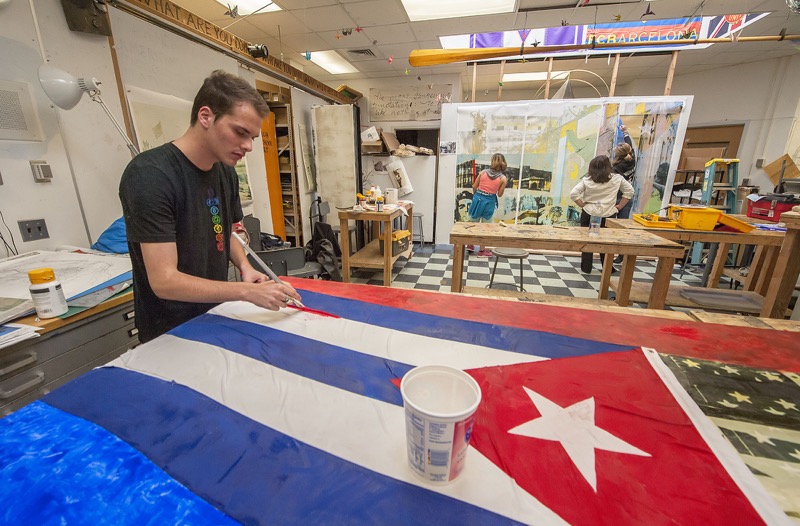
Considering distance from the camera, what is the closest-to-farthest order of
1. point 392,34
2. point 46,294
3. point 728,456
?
point 728,456 → point 46,294 → point 392,34

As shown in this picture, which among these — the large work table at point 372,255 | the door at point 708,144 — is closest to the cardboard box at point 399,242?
the large work table at point 372,255

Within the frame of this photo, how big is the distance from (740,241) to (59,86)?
14.7ft

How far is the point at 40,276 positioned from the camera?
122 cm

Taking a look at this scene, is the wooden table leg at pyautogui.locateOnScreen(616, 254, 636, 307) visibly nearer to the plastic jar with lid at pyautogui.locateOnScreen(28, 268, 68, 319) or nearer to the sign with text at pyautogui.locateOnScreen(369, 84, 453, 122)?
the plastic jar with lid at pyautogui.locateOnScreen(28, 268, 68, 319)

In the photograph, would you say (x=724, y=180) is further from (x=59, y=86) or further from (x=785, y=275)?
(x=59, y=86)

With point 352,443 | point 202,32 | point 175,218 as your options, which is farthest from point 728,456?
point 202,32

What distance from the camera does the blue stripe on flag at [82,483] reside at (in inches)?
18.0

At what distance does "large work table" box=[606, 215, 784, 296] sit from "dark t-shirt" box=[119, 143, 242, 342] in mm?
3099

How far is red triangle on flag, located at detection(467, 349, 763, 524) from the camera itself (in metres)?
0.48

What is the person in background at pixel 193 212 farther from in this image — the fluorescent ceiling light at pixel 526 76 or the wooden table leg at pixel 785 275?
the fluorescent ceiling light at pixel 526 76

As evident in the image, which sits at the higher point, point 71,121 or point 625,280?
point 71,121

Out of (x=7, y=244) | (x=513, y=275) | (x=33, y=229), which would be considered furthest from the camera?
(x=513, y=275)

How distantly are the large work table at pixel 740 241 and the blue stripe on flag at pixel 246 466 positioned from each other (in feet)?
9.99

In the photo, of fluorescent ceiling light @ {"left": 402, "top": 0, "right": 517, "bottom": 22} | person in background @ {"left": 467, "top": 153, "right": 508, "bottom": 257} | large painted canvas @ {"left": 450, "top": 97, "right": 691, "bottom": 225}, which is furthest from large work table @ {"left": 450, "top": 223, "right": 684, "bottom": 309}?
fluorescent ceiling light @ {"left": 402, "top": 0, "right": 517, "bottom": 22}
